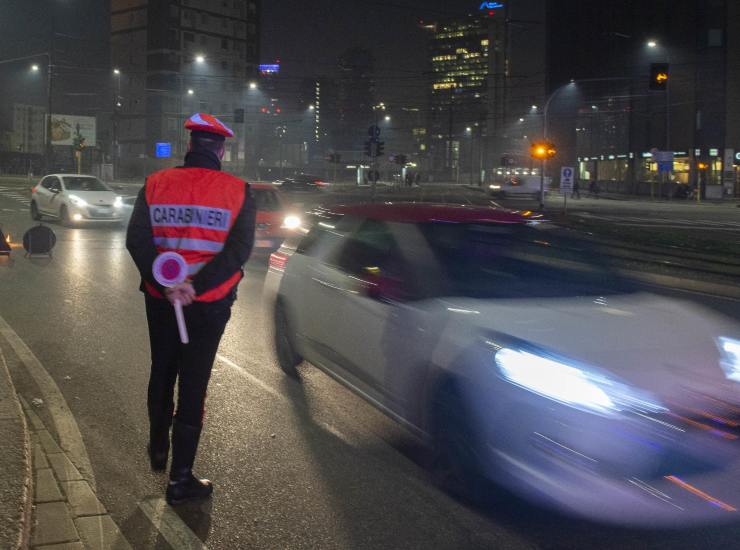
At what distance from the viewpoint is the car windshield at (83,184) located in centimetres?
2374

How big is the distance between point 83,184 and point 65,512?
21.4 metres

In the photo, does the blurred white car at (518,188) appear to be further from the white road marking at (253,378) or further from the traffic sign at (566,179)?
the white road marking at (253,378)

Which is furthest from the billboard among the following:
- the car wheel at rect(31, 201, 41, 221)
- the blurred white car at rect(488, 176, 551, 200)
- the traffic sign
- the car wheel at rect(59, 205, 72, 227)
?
the traffic sign

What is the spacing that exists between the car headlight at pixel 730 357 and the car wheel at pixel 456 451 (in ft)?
4.63

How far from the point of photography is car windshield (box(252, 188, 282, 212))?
17672 mm

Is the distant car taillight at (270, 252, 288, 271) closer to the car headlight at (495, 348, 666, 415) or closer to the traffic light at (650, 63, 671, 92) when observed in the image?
the car headlight at (495, 348, 666, 415)

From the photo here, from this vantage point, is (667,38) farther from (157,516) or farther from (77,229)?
(157,516)

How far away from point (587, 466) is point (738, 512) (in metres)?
0.76

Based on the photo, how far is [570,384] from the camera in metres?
4.02

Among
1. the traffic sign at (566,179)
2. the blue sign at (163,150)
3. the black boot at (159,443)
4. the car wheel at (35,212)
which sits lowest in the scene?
the black boot at (159,443)

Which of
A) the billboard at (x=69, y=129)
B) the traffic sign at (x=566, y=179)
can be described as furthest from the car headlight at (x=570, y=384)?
the billboard at (x=69, y=129)

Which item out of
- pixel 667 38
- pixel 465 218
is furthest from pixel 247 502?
pixel 667 38

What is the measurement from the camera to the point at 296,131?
140 meters

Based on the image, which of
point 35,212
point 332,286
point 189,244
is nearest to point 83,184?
point 35,212
